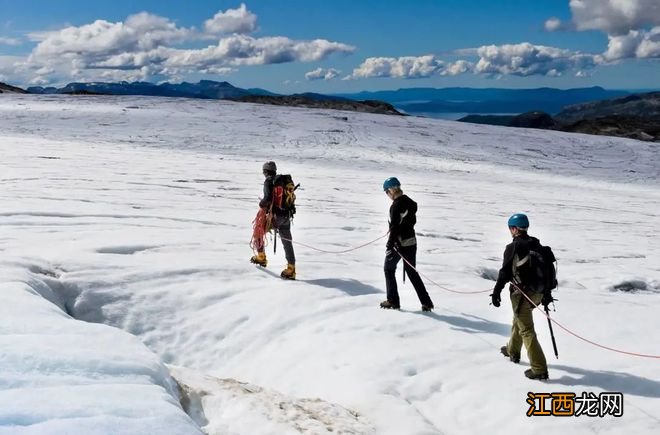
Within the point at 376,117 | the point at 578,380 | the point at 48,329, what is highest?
the point at 376,117

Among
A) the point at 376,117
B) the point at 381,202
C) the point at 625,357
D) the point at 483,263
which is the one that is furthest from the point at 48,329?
the point at 376,117

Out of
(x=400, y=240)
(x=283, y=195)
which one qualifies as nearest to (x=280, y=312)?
(x=400, y=240)

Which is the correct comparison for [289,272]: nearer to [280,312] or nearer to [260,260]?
[260,260]

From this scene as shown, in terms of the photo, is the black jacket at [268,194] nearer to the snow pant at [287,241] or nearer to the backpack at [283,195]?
the backpack at [283,195]

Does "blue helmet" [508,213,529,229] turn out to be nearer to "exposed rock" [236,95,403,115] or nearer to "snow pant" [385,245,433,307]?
"snow pant" [385,245,433,307]

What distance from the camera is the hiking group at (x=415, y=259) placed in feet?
23.0

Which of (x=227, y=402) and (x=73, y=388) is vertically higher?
(x=73, y=388)

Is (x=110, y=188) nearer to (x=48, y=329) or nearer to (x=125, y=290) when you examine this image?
(x=125, y=290)

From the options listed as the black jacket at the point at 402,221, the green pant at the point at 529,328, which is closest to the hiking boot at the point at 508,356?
the green pant at the point at 529,328

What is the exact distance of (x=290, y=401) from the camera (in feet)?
20.4

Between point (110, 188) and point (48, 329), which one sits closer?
point (48, 329)

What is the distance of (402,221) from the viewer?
908 cm

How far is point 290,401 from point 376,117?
53381 mm

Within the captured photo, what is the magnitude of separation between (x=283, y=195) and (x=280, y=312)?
7.76 feet
